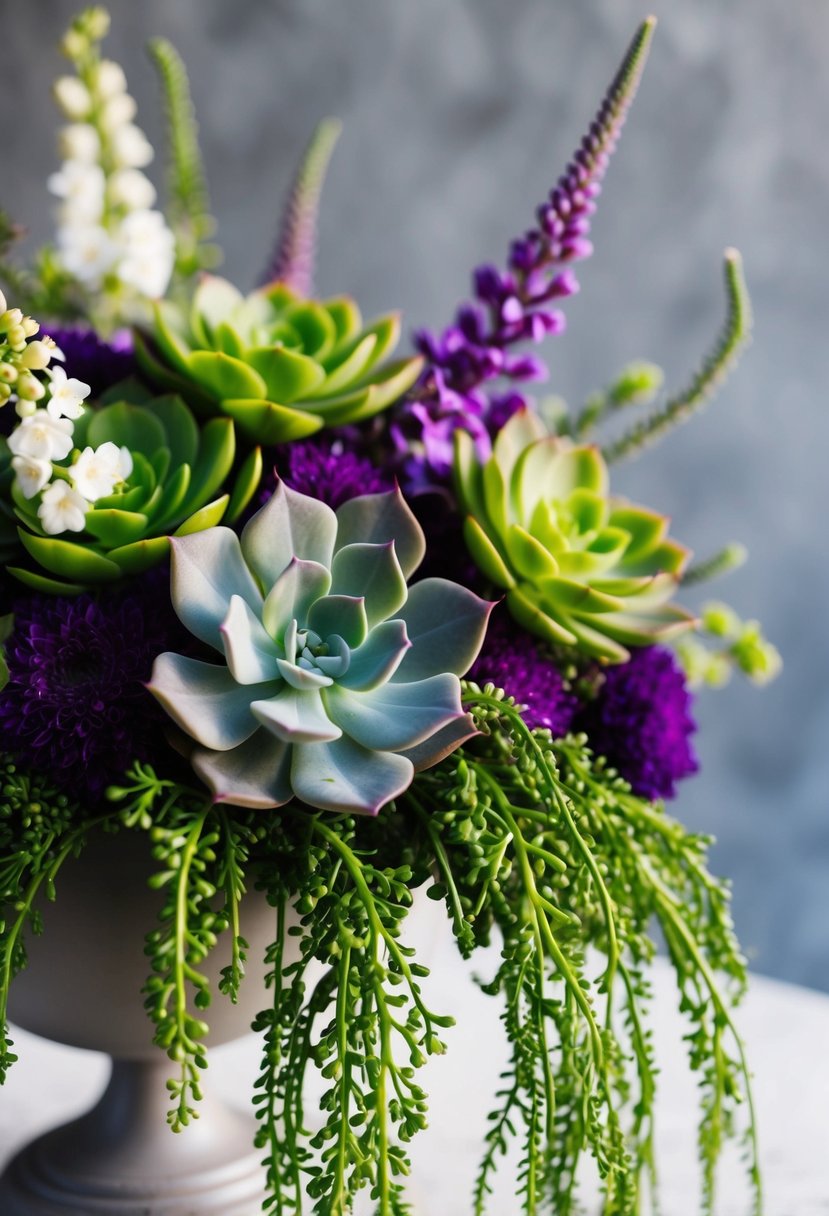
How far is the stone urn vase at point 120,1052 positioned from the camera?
43cm

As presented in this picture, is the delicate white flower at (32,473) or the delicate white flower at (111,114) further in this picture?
the delicate white flower at (111,114)

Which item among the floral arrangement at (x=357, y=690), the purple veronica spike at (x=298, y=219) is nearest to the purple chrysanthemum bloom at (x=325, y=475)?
the floral arrangement at (x=357, y=690)

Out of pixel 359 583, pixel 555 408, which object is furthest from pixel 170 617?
pixel 555 408

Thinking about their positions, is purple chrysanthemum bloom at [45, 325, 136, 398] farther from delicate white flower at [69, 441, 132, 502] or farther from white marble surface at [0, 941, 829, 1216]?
white marble surface at [0, 941, 829, 1216]

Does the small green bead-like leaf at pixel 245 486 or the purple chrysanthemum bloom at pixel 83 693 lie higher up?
the small green bead-like leaf at pixel 245 486

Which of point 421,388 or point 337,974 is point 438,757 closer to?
point 337,974

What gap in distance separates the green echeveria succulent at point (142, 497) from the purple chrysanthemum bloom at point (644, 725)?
171mm

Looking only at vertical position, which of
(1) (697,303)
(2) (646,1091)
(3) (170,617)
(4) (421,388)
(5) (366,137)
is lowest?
(2) (646,1091)

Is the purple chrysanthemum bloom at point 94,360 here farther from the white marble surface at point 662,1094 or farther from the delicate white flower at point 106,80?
the white marble surface at point 662,1094

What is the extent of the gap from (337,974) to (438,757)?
0.24 feet

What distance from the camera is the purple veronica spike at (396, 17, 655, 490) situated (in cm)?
53

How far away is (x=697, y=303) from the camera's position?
1401 millimetres

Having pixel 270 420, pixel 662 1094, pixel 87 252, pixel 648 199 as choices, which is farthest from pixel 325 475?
pixel 648 199

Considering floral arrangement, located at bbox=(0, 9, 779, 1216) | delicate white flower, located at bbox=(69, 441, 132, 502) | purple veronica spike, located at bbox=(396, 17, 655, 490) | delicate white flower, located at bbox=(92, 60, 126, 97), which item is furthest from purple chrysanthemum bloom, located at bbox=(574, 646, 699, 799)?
delicate white flower, located at bbox=(92, 60, 126, 97)
